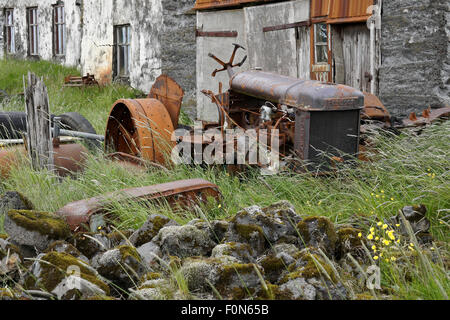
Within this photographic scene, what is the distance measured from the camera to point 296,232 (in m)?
3.39

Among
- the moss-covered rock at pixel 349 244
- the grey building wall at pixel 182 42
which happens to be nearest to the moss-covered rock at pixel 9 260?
the moss-covered rock at pixel 349 244

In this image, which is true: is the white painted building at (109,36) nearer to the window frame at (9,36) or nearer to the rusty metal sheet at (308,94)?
the window frame at (9,36)

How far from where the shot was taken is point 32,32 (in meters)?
16.0

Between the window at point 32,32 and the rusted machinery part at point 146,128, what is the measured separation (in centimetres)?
1058

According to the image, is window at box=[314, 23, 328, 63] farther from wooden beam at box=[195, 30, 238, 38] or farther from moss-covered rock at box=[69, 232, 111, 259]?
moss-covered rock at box=[69, 232, 111, 259]

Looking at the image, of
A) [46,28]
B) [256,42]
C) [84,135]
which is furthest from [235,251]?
[46,28]

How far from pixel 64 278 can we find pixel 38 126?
3.13 metres

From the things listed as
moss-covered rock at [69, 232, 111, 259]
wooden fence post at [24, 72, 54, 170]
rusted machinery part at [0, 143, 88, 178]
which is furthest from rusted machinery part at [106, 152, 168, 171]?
moss-covered rock at [69, 232, 111, 259]

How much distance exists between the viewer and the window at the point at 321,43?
8.02m

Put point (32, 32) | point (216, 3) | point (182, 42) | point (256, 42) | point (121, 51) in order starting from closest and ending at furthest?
point (256, 42), point (216, 3), point (182, 42), point (121, 51), point (32, 32)

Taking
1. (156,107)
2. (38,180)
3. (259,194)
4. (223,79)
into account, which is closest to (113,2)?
(223,79)

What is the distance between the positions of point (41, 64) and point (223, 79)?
20.6 feet

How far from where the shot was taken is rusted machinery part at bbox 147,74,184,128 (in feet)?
20.2

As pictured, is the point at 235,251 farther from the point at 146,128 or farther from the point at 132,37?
the point at 132,37
